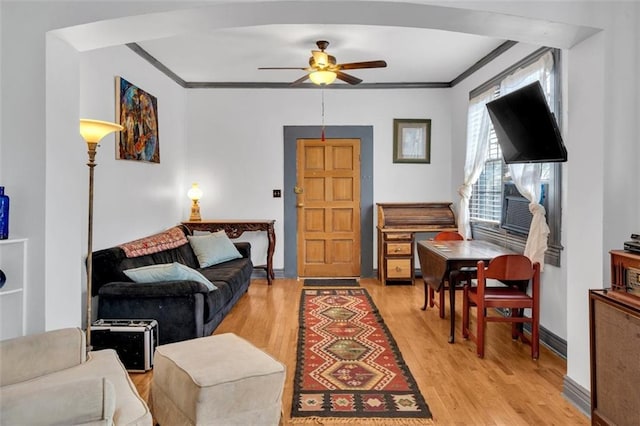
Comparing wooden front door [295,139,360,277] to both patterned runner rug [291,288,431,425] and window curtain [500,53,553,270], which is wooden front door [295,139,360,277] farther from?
window curtain [500,53,553,270]

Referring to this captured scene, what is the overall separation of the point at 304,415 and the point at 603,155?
80.1 inches

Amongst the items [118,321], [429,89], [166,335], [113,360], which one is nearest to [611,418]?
[113,360]

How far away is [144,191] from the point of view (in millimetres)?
4555

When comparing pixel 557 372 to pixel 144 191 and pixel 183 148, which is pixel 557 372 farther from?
pixel 183 148

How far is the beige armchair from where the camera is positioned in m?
1.36

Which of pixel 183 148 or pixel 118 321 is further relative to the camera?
pixel 183 148

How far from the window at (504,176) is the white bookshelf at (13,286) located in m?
3.38

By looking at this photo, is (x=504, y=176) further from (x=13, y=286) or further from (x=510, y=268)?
(x=13, y=286)

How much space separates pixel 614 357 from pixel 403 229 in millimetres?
3638

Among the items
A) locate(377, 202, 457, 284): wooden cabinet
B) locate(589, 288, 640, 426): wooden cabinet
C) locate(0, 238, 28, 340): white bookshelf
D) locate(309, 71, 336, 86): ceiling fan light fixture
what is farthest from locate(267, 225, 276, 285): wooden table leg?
locate(589, 288, 640, 426): wooden cabinet

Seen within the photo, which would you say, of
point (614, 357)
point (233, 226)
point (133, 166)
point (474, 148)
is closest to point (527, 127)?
point (614, 357)

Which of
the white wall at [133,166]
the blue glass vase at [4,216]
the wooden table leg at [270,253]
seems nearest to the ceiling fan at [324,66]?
the white wall at [133,166]

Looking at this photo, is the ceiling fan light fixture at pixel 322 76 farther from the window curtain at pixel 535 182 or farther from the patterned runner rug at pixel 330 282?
the patterned runner rug at pixel 330 282

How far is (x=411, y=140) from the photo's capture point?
6012mm
